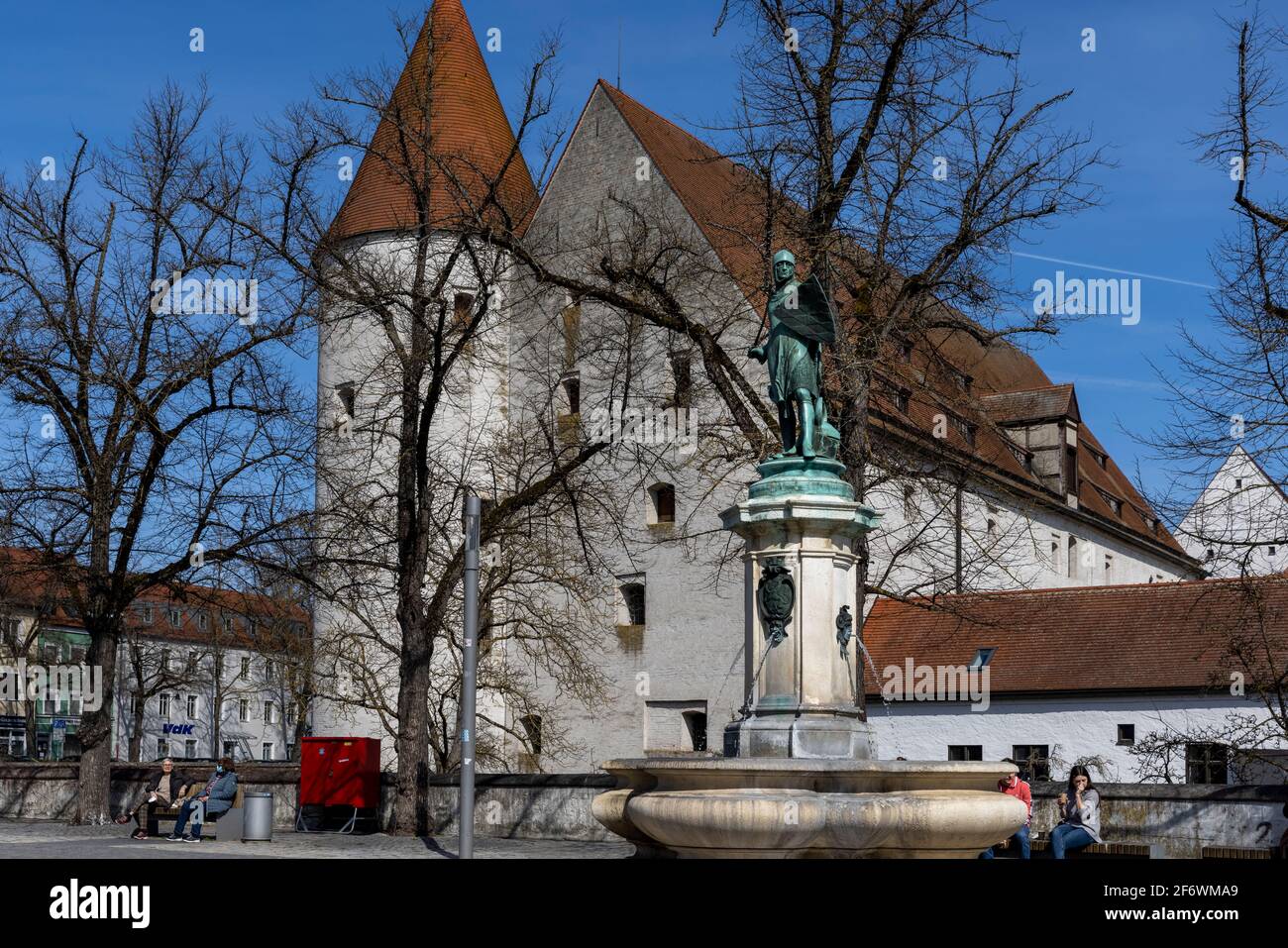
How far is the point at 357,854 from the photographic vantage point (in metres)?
18.8

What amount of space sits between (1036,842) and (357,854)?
787 centimetres

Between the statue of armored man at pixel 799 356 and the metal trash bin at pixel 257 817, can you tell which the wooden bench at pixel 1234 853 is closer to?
the statue of armored man at pixel 799 356

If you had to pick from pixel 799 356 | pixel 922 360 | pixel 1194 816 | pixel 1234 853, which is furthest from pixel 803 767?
pixel 922 360

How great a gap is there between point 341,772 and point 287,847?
3620 millimetres

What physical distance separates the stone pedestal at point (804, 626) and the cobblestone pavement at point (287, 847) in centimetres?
517

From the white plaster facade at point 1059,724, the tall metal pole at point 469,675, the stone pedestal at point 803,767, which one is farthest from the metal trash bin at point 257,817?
the white plaster facade at point 1059,724

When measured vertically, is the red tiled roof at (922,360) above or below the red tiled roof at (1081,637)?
above

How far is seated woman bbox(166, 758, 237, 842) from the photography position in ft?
70.0

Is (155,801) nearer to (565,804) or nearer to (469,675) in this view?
(565,804)

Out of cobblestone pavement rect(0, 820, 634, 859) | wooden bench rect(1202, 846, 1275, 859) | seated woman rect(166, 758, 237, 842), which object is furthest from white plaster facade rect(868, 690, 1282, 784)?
seated woman rect(166, 758, 237, 842)

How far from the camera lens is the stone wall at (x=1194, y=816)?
757 inches

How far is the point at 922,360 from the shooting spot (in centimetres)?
2906
